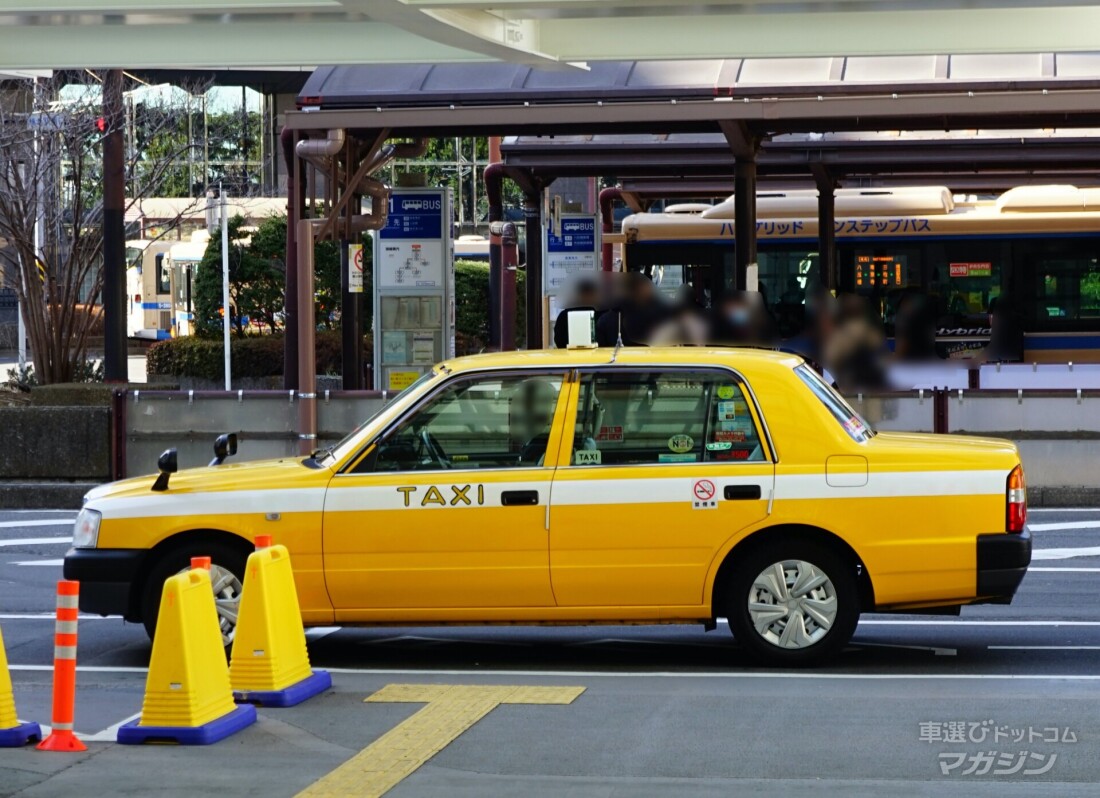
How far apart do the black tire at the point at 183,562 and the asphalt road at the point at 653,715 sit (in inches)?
16.9

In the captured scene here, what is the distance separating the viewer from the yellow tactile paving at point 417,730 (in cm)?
650

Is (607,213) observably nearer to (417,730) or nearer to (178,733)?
(417,730)

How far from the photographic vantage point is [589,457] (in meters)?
8.89

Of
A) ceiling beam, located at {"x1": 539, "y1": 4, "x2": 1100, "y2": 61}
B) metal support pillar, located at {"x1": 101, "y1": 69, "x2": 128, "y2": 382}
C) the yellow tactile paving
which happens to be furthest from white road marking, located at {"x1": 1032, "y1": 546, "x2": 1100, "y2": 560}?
metal support pillar, located at {"x1": 101, "y1": 69, "x2": 128, "y2": 382}

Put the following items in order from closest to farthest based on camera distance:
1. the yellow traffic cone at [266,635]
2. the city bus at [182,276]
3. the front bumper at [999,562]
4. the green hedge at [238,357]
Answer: the yellow traffic cone at [266,635]
the front bumper at [999,562]
the green hedge at [238,357]
the city bus at [182,276]

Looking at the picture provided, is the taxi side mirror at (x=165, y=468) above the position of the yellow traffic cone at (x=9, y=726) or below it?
above

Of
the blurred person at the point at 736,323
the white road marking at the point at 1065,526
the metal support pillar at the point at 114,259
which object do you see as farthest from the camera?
the metal support pillar at the point at 114,259

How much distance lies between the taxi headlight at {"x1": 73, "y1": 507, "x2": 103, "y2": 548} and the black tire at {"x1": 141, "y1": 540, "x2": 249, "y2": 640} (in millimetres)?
365

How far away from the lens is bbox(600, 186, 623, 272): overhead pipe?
3353 centimetres

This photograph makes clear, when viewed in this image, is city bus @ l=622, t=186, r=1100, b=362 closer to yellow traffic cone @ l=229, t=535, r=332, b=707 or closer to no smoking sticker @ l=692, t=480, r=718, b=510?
no smoking sticker @ l=692, t=480, r=718, b=510

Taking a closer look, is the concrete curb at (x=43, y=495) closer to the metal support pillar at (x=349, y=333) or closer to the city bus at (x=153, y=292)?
the metal support pillar at (x=349, y=333)

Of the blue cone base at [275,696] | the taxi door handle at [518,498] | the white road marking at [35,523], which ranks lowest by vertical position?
the white road marking at [35,523]

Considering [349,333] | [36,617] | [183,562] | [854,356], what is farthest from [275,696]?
[349,333]

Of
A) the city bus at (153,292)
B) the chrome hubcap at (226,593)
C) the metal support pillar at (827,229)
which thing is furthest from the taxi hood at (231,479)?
the city bus at (153,292)
